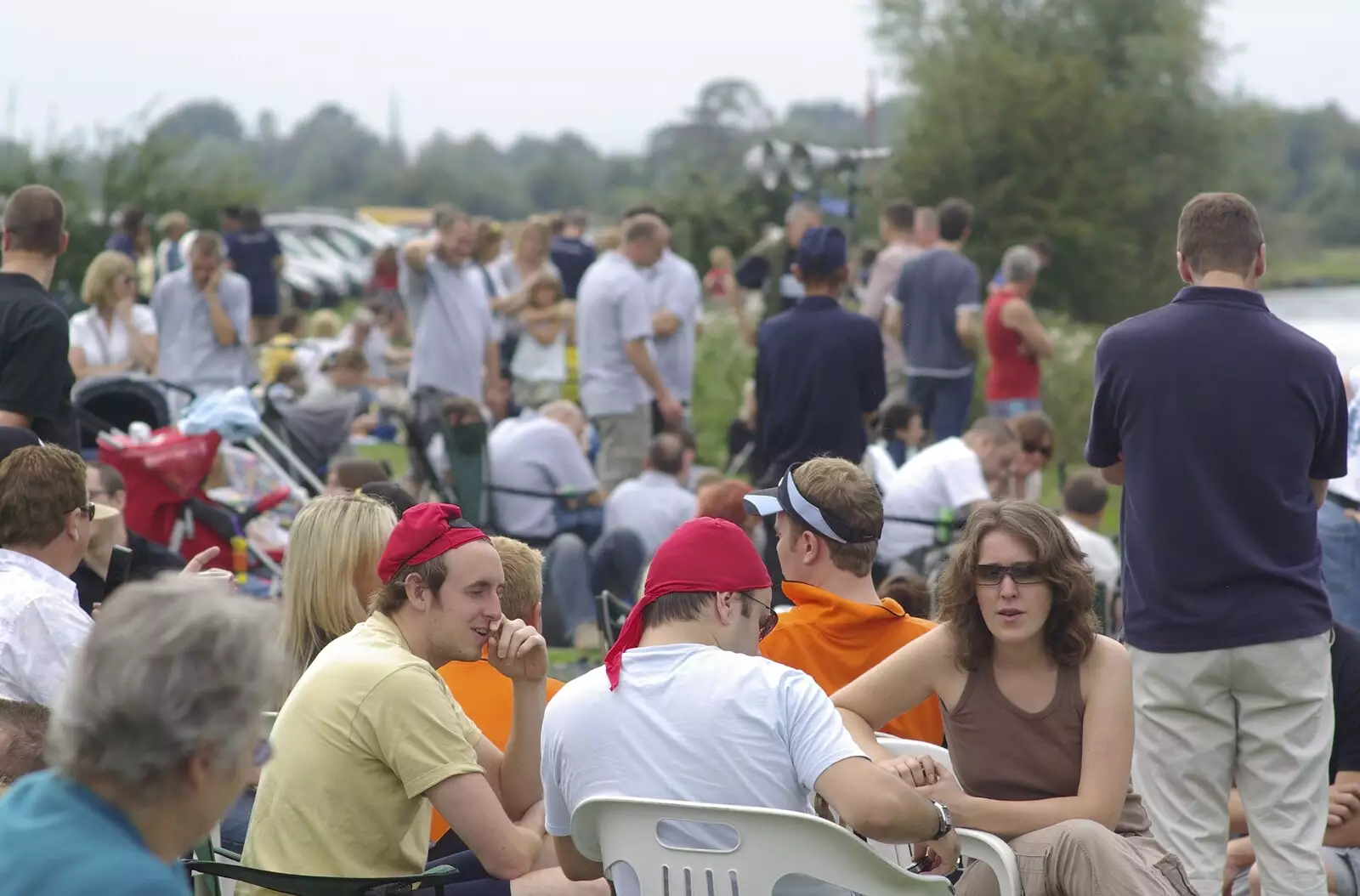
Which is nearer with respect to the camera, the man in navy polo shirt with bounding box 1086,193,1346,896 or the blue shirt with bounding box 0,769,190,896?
the blue shirt with bounding box 0,769,190,896

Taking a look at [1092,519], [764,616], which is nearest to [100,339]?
[1092,519]

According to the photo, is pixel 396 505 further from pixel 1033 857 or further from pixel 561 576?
pixel 561 576

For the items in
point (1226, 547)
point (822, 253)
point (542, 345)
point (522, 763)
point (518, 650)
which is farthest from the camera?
point (542, 345)

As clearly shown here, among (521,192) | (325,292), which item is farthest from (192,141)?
(521,192)

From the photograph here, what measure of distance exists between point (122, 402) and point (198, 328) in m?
2.88

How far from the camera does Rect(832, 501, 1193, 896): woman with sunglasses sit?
3.80 meters

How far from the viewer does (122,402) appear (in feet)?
29.1

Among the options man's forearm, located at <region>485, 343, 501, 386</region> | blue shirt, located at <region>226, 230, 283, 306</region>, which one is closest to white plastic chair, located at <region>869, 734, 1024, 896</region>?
man's forearm, located at <region>485, 343, 501, 386</region>

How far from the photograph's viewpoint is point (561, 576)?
28.1 ft

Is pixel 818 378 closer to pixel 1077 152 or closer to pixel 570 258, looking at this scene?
pixel 570 258

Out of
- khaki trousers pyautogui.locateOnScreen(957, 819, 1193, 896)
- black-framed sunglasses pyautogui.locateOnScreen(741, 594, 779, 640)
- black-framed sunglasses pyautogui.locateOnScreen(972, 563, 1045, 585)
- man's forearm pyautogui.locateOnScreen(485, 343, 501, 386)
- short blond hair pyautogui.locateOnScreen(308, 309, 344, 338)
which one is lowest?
short blond hair pyautogui.locateOnScreen(308, 309, 344, 338)

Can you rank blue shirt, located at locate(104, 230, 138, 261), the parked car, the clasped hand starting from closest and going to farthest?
the clasped hand < blue shirt, located at locate(104, 230, 138, 261) < the parked car

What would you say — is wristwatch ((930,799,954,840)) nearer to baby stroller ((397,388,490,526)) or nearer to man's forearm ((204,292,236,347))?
baby stroller ((397,388,490,526))

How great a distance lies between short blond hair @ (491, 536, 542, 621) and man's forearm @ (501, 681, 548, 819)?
0.61m
